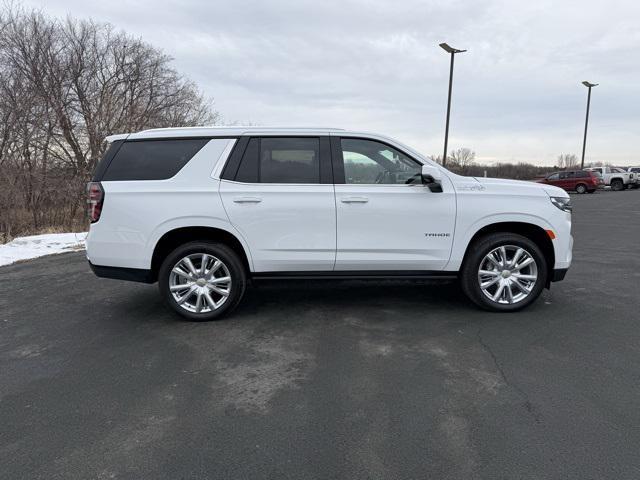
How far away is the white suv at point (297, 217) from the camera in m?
4.50

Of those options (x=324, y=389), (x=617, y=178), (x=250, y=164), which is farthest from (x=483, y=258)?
(x=617, y=178)

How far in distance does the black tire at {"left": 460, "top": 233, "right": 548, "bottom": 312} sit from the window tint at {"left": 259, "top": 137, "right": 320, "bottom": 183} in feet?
5.98

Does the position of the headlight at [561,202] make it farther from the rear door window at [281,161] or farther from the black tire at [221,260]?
the black tire at [221,260]

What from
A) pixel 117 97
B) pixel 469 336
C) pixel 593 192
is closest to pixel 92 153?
pixel 117 97

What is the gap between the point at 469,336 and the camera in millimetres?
4160

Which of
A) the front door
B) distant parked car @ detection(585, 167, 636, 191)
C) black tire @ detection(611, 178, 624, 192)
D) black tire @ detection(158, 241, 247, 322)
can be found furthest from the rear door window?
black tire @ detection(611, 178, 624, 192)

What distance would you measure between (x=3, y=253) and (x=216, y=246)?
634 cm

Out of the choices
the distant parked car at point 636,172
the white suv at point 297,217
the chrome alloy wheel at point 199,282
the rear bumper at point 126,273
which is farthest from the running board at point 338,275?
the distant parked car at point 636,172

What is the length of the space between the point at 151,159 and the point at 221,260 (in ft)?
4.17

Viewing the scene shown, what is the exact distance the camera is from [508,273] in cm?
477

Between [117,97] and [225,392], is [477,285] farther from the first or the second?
[117,97]

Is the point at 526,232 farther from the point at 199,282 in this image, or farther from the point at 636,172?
the point at 636,172

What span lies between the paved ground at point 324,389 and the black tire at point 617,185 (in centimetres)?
3456

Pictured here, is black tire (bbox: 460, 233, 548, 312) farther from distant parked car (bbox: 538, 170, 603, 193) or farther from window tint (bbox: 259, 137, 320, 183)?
distant parked car (bbox: 538, 170, 603, 193)
